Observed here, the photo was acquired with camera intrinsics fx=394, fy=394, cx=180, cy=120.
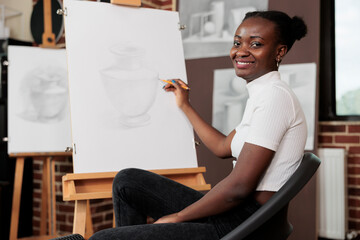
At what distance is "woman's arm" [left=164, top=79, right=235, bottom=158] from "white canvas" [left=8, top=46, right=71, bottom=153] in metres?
0.88

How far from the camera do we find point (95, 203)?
8.52ft

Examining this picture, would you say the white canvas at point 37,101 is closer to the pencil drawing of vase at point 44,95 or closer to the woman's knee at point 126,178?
the pencil drawing of vase at point 44,95

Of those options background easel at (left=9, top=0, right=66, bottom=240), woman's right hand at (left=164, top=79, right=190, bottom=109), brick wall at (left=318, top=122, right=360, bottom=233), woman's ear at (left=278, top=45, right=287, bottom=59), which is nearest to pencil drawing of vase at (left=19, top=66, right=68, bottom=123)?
background easel at (left=9, top=0, right=66, bottom=240)

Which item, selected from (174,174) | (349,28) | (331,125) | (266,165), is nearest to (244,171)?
(266,165)

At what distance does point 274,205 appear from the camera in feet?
3.35

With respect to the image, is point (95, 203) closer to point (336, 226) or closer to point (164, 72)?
point (164, 72)

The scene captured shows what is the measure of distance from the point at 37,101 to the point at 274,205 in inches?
66.4

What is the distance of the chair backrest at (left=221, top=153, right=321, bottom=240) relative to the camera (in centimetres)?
101

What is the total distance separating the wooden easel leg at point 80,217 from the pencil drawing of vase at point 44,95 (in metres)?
0.98

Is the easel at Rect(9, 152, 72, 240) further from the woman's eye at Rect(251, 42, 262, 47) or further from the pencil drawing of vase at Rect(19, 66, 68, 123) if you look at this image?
the woman's eye at Rect(251, 42, 262, 47)

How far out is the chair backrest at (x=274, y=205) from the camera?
1014 millimetres

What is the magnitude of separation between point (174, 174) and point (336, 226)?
139 centimetres

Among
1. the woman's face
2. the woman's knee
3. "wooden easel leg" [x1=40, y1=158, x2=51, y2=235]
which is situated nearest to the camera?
the woman's face

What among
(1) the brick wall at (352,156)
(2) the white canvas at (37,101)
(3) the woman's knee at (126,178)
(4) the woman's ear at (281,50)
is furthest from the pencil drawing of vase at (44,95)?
(1) the brick wall at (352,156)
